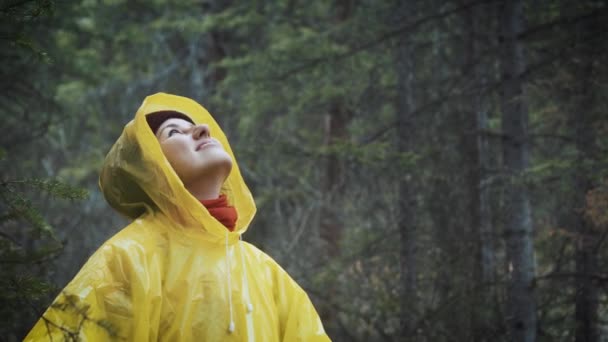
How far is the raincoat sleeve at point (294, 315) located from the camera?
11.1 ft

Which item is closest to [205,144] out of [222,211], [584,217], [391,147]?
[222,211]

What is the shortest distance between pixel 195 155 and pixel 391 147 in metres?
5.96

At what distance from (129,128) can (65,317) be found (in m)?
1.01

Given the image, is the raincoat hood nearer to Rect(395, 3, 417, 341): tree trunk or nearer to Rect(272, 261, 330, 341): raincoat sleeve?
Rect(272, 261, 330, 341): raincoat sleeve

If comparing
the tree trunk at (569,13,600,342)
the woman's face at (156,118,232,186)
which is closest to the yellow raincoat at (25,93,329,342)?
the woman's face at (156,118,232,186)

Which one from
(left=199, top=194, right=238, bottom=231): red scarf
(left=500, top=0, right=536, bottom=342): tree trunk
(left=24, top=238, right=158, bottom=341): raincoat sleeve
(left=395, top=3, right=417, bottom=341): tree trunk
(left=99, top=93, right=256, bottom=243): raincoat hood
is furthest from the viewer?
(left=395, top=3, right=417, bottom=341): tree trunk

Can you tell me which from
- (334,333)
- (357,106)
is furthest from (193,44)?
(334,333)

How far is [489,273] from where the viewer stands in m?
7.70

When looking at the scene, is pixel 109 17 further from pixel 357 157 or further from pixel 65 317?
pixel 65 317

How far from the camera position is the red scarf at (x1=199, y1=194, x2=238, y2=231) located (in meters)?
3.35

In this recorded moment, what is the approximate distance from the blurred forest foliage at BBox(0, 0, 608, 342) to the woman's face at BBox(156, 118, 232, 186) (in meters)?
0.82

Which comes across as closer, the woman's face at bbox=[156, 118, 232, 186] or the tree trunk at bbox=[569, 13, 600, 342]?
the woman's face at bbox=[156, 118, 232, 186]

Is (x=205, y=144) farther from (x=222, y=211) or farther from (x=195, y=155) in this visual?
(x=222, y=211)

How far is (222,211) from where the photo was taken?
3361 mm
